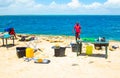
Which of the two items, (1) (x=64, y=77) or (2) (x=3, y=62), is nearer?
(1) (x=64, y=77)

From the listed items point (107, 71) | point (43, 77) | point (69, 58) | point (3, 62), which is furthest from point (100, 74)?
point (3, 62)

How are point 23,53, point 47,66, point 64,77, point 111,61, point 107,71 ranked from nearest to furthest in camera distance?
point 64,77, point 107,71, point 47,66, point 111,61, point 23,53

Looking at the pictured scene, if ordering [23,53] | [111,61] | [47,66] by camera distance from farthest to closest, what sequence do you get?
[23,53], [111,61], [47,66]

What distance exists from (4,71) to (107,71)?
199 inches

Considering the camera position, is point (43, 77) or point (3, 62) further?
point (3, 62)

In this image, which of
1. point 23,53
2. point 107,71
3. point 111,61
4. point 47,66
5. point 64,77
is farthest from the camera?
point 23,53

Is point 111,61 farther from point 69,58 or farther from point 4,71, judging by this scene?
point 4,71

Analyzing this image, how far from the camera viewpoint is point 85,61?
15.5 metres

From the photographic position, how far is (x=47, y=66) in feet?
47.1

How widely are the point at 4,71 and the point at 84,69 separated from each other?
3970 millimetres

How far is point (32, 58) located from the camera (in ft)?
52.9

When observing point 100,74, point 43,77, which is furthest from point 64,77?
point 100,74

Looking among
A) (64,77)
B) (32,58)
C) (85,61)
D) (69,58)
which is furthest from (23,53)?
(64,77)

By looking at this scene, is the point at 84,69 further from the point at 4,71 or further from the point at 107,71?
the point at 4,71
